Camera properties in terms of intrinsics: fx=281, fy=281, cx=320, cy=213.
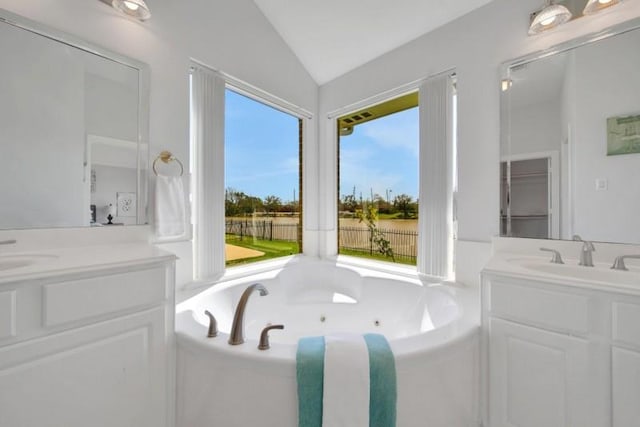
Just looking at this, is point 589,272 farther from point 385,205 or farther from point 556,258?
point 385,205

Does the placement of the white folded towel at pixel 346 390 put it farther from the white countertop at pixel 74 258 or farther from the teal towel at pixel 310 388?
the white countertop at pixel 74 258

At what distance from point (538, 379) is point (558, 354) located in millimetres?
147

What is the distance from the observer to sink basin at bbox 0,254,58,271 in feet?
3.97

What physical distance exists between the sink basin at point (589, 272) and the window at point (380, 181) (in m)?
1.06

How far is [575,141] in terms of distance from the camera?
5.37 feet

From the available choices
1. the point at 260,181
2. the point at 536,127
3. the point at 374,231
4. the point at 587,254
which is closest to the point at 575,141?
the point at 536,127

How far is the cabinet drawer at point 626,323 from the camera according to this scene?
3.39ft

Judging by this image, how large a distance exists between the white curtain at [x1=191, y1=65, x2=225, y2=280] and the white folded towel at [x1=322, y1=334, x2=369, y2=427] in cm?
135

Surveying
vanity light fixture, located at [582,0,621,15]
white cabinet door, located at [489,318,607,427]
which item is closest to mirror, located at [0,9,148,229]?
white cabinet door, located at [489,318,607,427]

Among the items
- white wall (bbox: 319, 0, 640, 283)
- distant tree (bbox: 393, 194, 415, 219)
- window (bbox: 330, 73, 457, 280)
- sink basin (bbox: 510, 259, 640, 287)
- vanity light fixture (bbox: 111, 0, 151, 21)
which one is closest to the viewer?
sink basin (bbox: 510, 259, 640, 287)

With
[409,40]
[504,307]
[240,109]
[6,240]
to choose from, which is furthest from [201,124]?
[504,307]

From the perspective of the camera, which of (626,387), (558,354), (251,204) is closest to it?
(626,387)

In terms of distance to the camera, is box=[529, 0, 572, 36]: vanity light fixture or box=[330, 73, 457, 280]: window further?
box=[330, 73, 457, 280]: window

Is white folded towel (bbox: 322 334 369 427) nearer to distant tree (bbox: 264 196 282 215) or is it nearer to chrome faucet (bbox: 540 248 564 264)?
chrome faucet (bbox: 540 248 564 264)
